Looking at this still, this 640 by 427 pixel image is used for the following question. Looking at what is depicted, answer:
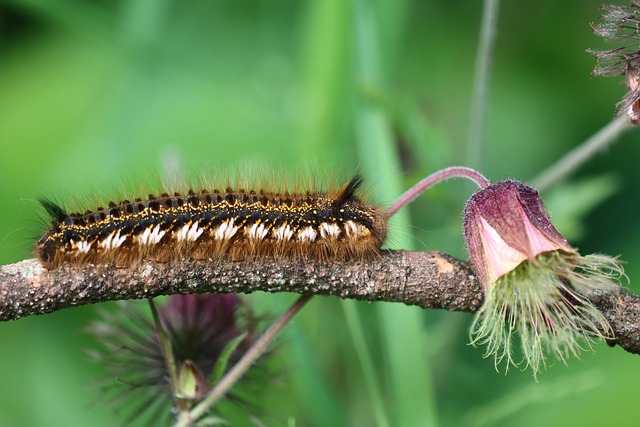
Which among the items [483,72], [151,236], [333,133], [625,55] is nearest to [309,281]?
[151,236]

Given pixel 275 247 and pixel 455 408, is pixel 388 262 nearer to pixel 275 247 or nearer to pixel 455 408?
pixel 275 247

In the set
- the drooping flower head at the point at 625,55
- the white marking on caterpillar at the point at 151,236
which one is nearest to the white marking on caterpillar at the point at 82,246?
the white marking on caterpillar at the point at 151,236

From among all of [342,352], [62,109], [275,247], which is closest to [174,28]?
[62,109]

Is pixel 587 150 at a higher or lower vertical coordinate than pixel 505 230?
higher

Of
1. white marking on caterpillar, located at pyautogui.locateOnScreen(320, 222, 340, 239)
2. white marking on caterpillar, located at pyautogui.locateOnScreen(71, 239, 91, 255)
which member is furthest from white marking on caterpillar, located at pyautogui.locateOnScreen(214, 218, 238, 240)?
white marking on caterpillar, located at pyautogui.locateOnScreen(71, 239, 91, 255)

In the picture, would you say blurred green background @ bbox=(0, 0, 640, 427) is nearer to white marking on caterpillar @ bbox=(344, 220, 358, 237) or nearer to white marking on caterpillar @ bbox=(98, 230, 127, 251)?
white marking on caterpillar @ bbox=(344, 220, 358, 237)

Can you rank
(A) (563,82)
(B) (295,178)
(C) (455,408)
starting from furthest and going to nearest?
1. (A) (563,82)
2. (C) (455,408)
3. (B) (295,178)

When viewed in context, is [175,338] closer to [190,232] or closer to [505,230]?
[190,232]
